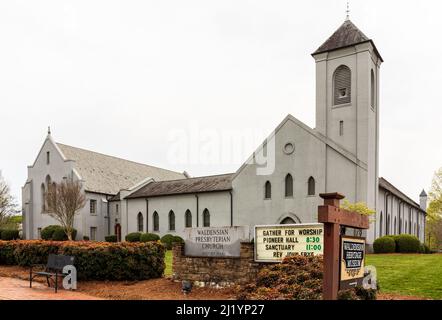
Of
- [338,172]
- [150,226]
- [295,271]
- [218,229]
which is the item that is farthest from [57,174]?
[295,271]

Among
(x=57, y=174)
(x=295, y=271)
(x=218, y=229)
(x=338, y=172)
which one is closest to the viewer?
(x=295, y=271)

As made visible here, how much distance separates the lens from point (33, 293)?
43.9 ft

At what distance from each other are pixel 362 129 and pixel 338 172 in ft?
13.1

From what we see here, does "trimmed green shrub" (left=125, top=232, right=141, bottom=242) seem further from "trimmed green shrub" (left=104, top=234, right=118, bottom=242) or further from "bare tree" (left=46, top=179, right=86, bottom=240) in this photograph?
"bare tree" (left=46, top=179, right=86, bottom=240)

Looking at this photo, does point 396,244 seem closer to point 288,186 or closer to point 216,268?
point 288,186

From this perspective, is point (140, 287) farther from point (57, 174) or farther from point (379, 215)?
point (57, 174)

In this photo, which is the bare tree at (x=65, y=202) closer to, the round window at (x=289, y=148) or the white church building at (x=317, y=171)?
the white church building at (x=317, y=171)

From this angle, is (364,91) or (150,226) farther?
(150,226)

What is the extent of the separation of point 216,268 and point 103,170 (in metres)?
40.8

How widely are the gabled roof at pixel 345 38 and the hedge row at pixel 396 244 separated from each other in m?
15.4

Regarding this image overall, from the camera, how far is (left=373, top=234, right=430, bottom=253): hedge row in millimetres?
30609

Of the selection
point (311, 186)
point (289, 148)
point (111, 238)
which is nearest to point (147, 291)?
point (311, 186)

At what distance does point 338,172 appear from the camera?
3253cm

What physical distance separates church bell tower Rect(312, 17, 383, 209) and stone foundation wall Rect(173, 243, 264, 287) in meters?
20.0
